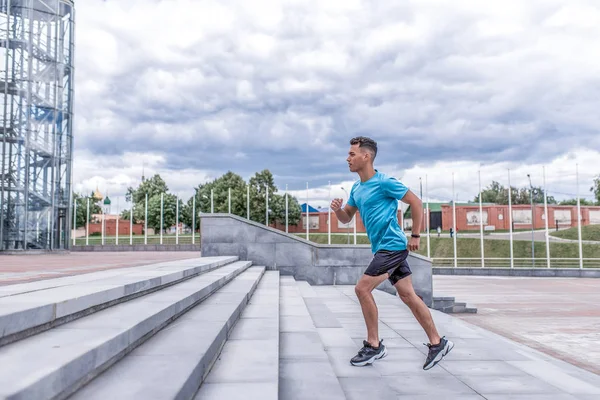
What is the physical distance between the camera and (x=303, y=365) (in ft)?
11.7

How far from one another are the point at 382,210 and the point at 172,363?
2.15 meters

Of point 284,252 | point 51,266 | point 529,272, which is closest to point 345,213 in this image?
point 51,266

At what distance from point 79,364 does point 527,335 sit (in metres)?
7.11

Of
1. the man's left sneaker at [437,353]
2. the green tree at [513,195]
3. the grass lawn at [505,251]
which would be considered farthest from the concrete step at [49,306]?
the green tree at [513,195]

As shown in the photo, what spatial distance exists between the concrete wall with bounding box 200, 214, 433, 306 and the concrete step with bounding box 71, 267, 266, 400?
7.45 m

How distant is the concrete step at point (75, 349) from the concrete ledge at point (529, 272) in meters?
23.2

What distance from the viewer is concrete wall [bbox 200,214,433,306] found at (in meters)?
11.8

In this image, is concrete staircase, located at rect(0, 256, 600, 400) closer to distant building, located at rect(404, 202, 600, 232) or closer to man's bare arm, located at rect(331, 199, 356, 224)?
man's bare arm, located at rect(331, 199, 356, 224)

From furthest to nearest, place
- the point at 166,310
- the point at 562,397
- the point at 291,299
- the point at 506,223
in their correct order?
the point at 506,223
the point at 291,299
the point at 166,310
the point at 562,397

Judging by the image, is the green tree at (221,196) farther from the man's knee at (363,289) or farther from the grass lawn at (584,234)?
the man's knee at (363,289)

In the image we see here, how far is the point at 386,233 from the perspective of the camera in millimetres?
3900

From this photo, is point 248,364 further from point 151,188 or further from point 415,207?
point 151,188

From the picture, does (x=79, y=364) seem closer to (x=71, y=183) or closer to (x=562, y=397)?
(x=562, y=397)

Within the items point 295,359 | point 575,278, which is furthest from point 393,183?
point 575,278
